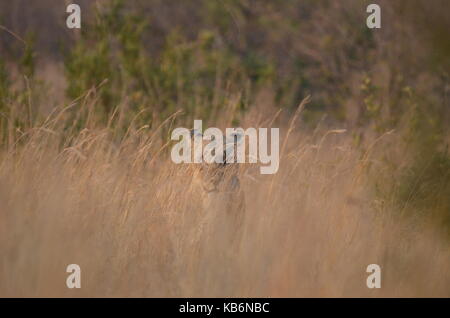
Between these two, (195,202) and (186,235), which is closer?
(186,235)

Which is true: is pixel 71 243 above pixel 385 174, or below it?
below

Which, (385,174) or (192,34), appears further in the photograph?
(192,34)

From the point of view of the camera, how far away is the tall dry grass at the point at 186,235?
12.3 feet

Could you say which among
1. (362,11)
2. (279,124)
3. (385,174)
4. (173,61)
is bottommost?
(385,174)

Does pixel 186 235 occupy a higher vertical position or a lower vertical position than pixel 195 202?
lower

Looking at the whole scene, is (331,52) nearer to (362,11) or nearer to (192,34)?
(362,11)

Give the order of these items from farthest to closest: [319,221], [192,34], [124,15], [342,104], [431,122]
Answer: [192,34] → [342,104] → [124,15] → [431,122] → [319,221]

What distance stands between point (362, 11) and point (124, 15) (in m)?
3.57


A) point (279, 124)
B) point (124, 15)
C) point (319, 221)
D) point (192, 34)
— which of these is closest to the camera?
point (319, 221)

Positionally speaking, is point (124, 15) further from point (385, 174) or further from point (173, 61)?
point (385, 174)

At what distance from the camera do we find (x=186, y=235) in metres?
4.41

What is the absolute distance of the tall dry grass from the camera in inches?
148

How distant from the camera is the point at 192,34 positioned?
12.1 meters
